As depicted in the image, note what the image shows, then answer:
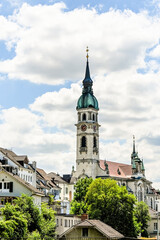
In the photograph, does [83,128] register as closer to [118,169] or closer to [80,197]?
[118,169]

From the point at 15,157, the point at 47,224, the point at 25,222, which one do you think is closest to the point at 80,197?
the point at 15,157

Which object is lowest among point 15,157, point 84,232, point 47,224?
point 84,232

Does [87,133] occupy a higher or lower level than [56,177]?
higher

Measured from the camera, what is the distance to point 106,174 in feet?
520

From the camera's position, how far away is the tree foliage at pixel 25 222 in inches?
2203

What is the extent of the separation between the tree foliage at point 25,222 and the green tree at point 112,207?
23.9 meters

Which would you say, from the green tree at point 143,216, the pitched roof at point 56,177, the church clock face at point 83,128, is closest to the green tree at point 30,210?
the green tree at point 143,216

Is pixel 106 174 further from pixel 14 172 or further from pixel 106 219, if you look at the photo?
pixel 14 172

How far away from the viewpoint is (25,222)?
2340 inches

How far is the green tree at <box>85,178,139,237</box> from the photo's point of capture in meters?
97.1

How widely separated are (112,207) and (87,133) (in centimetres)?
6420

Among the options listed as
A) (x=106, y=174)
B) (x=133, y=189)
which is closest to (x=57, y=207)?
(x=106, y=174)

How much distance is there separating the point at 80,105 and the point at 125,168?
100.0 feet

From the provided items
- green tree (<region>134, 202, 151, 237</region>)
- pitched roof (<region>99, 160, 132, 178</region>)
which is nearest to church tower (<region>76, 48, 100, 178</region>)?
pitched roof (<region>99, 160, 132, 178</region>)
